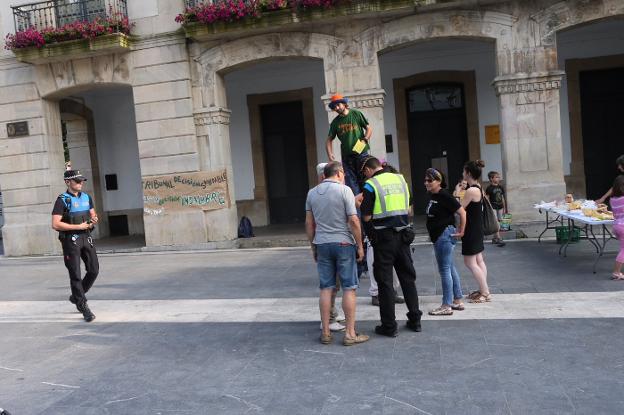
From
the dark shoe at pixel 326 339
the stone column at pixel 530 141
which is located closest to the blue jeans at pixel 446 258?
the dark shoe at pixel 326 339

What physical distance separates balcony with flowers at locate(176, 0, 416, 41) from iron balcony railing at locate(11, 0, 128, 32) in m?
2.28

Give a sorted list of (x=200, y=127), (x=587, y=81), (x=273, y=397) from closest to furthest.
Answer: (x=273, y=397) < (x=200, y=127) < (x=587, y=81)

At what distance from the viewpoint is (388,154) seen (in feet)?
54.4

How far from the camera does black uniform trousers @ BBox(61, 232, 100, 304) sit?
732 centimetres

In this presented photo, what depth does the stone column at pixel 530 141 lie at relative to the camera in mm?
12359

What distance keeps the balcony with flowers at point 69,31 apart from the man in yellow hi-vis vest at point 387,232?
10.1 meters

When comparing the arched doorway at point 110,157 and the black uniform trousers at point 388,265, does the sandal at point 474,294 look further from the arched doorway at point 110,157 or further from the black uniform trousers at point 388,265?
the arched doorway at point 110,157

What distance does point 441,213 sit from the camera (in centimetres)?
639

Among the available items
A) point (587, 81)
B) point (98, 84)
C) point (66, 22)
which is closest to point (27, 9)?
point (66, 22)

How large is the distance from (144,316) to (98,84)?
9.05 metres

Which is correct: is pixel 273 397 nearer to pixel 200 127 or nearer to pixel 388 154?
pixel 200 127

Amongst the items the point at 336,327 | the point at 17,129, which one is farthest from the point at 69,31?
the point at 336,327

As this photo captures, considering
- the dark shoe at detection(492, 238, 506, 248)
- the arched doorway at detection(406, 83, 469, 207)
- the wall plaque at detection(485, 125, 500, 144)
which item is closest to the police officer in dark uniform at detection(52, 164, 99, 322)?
the dark shoe at detection(492, 238, 506, 248)

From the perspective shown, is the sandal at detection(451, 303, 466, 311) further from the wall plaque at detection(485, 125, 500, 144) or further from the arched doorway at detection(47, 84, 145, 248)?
the arched doorway at detection(47, 84, 145, 248)
